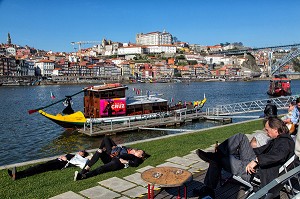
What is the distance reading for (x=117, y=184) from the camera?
4977 millimetres

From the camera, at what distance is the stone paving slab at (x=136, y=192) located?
14.8ft

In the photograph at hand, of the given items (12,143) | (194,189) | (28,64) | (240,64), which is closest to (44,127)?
(12,143)

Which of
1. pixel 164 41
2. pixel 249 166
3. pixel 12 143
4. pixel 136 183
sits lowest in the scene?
pixel 12 143

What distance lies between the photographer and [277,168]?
3.46 m

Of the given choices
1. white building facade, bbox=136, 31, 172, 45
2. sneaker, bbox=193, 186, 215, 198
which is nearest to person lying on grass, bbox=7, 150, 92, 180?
sneaker, bbox=193, 186, 215, 198

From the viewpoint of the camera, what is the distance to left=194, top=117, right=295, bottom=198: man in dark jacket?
3.45m

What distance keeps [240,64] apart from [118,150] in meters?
181

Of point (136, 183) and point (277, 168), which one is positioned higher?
point (277, 168)

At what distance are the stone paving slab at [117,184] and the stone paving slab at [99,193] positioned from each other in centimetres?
14

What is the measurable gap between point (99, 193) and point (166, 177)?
56.2 inches

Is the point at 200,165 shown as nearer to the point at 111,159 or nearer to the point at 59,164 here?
the point at 111,159

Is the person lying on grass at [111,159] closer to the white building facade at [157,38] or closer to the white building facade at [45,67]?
the white building facade at [45,67]

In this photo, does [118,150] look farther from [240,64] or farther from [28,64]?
[240,64]

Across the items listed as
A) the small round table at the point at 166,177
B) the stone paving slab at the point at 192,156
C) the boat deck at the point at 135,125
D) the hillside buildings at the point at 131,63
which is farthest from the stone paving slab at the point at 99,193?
the hillside buildings at the point at 131,63
